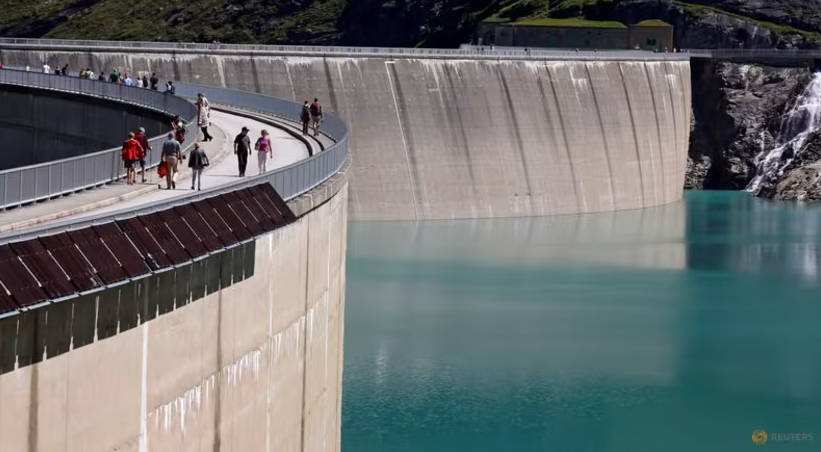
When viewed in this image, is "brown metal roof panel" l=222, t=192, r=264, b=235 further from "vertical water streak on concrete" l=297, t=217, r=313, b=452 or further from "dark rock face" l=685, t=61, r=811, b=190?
"dark rock face" l=685, t=61, r=811, b=190

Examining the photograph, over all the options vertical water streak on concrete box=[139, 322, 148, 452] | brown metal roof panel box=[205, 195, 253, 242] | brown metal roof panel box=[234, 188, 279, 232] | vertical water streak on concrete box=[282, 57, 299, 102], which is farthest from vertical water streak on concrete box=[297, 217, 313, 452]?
vertical water streak on concrete box=[282, 57, 299, 102]

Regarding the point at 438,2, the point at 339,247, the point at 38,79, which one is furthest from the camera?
the point at 438,2

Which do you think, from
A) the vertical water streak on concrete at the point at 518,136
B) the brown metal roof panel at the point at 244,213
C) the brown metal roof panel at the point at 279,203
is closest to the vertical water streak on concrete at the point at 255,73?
the vertical water streak on concrete at the point at 518,136

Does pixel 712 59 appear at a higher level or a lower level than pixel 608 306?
higher

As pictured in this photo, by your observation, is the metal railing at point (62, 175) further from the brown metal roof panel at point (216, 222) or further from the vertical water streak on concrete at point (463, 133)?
the vertical water streak on concrete at point (463, 133)

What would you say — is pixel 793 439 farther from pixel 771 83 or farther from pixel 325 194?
pixel 771 83

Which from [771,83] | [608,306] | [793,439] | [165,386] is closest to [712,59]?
[771,83]
